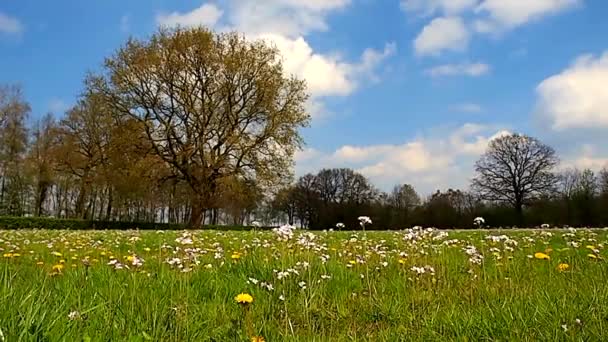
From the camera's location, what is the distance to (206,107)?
3675cm

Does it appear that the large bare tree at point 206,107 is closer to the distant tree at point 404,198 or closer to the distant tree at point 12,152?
the distant tree at point 12,152

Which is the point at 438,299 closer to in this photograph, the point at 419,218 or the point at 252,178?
the point at 252,178

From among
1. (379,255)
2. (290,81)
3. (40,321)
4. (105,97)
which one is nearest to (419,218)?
(290,81)

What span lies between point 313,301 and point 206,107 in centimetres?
3378

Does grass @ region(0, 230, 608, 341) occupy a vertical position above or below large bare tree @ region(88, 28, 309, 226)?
below

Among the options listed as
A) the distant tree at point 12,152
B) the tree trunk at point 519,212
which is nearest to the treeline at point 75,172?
the distant tree at point 12,152

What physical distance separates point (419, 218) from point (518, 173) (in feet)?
42.3

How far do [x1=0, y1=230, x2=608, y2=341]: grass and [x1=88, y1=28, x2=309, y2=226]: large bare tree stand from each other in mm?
30255

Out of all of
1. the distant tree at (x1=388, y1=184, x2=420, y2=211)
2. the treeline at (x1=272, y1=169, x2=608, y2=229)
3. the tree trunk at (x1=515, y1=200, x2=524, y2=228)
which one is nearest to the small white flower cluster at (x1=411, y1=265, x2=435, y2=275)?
the treeline at (x1=272, y1=169, x2=608, y2=229)

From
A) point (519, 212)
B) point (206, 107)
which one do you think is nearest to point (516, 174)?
point (519, 212)

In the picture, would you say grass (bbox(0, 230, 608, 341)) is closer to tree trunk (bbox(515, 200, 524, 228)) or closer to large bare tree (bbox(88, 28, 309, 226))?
large bare tree (bbox(88, 28, 309, 226))

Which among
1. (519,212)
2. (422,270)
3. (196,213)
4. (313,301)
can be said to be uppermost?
(519,212)

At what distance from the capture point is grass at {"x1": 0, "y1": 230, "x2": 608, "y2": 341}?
2920mm

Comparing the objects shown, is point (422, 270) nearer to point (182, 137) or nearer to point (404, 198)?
point (182, 137)
